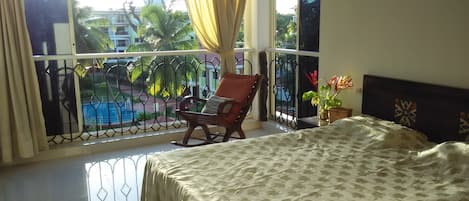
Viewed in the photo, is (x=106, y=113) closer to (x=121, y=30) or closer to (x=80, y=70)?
(x=80, y=70)

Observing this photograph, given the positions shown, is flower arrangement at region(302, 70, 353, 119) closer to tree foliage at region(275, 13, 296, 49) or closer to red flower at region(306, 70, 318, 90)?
red flower at region(306, 70, 318, 90)

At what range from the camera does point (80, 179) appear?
3.37 meters

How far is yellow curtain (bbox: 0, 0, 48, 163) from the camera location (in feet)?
11.3

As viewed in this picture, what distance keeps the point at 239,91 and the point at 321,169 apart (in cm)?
200

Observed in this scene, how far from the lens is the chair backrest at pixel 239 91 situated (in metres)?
3.95

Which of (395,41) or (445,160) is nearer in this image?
(445,160)

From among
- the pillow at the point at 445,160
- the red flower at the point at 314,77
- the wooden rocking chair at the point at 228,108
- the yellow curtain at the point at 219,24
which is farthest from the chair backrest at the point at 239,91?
the pillow at the point at 445,160

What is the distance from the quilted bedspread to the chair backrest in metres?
1.25

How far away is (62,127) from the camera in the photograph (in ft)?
13.7

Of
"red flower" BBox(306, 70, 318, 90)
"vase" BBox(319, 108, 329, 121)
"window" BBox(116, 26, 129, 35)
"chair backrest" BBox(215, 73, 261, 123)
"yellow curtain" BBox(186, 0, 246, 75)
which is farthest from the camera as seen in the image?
"yellow curtain" BBox(186, 0, 246, 75)

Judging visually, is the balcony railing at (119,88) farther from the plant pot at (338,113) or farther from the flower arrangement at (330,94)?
the plant pot at (338,113)

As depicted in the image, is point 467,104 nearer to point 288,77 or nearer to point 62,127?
point 288,77

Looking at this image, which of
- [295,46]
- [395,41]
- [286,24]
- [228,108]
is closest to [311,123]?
[228,108]

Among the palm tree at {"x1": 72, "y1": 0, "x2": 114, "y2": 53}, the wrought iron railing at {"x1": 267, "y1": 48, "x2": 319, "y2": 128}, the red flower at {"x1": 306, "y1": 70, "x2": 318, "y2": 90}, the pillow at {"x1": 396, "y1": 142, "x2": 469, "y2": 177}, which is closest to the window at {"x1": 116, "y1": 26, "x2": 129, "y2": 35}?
the palm tree at {"x1": 72, "y1": 0, "x2": 114, "y2": 53}
